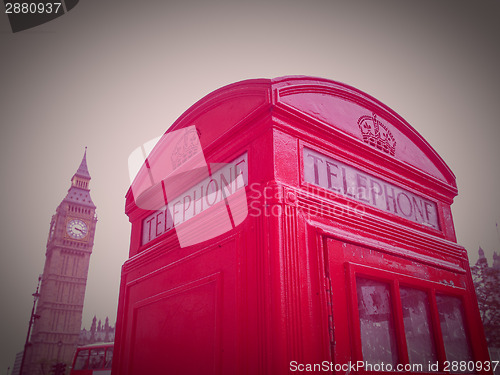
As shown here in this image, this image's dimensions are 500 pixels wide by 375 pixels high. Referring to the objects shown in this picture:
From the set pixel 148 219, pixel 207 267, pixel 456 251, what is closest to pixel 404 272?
pixel 456 251

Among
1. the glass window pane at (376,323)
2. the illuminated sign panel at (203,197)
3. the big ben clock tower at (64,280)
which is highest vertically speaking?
the big ben clock tower at (64,280)

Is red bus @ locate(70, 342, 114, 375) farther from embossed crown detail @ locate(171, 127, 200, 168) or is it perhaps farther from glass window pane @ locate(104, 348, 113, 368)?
embossed crown detail @ locate(171, 127, 200, 168)

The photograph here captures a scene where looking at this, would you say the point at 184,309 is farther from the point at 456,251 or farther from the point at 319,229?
the point at 456,251

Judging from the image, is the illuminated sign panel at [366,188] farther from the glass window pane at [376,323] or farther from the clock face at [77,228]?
the clock face at [77,228]

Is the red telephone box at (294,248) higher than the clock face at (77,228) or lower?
lower

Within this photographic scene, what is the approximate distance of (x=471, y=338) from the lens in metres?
3.69

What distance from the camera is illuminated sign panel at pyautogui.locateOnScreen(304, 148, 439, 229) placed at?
326 centimetres

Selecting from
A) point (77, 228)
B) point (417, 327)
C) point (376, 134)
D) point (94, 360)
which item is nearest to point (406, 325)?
point (417, 327)

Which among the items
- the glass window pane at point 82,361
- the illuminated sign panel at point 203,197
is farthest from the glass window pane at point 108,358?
the illuminated sign panel at point 203,197

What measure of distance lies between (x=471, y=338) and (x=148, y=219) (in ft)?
11.5

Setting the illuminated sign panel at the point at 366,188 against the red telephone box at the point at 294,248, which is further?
the illuminated sign panel at the point at 366,188

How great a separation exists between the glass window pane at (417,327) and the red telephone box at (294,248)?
16 millimetres

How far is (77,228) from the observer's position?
8069 centimetres

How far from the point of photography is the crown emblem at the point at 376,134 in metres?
Answer: 3.88
